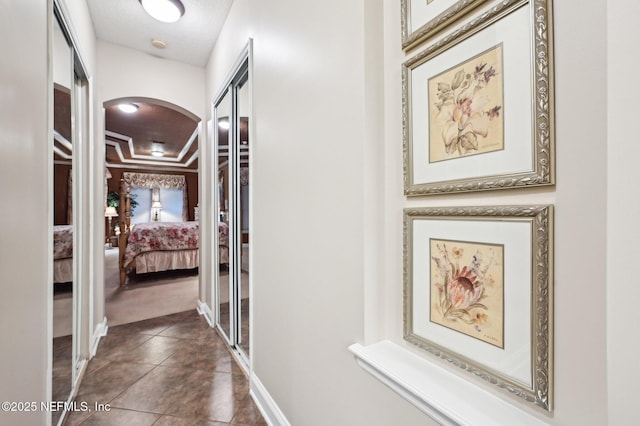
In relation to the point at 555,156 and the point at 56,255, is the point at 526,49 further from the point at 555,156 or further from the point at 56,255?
the point at 56,255

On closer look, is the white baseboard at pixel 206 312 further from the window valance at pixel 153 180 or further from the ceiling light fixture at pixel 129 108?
the window valance at pixel 153 180

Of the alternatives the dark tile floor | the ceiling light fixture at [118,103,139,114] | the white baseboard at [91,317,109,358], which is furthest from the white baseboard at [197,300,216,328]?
the ceiling light fixture at [118,103,139,114]

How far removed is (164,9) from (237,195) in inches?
61.7

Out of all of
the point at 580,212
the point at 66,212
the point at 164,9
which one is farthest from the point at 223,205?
the point at 580,212

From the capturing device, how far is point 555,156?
0.58 metres

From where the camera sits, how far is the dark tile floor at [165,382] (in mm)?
1695

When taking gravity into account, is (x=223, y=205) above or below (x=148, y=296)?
above

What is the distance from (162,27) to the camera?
2.59 m

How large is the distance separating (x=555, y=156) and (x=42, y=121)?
73.8 inches

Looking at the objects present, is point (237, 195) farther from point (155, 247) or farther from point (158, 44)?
point (155, 247)

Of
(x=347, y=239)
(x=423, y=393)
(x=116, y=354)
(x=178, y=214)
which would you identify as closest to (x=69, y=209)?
(x=116, y=354)

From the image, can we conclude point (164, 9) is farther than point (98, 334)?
No

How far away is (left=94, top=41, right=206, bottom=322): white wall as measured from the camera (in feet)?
8.92

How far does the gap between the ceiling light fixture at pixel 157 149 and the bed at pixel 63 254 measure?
19.0 feet
